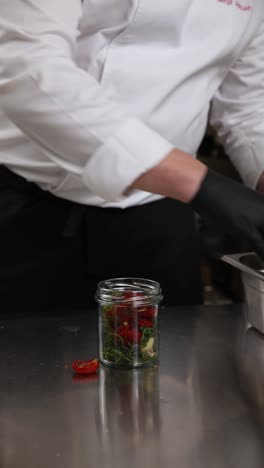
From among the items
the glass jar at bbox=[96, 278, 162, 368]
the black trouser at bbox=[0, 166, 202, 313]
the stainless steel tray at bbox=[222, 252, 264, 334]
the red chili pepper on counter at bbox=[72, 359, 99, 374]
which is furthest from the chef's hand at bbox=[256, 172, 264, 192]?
the red chili pepper on counter at bbox=[72, 359, 99, 374]

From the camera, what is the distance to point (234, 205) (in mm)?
1186

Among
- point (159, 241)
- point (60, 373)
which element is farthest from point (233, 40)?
point (60, 373)

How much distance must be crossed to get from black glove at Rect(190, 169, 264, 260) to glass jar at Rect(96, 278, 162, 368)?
0.16 metres

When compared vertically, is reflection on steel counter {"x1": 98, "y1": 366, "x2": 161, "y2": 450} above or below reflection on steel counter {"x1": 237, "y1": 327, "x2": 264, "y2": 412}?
above

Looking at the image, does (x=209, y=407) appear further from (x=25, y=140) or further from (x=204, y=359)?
(x=25, y=140)

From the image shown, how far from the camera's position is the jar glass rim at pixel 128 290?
115 centimetres

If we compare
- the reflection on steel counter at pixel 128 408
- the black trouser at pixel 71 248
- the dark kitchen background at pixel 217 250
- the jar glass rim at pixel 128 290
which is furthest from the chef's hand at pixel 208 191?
the dark kitchen background at pixel 217 250

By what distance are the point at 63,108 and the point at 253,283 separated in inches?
16.8

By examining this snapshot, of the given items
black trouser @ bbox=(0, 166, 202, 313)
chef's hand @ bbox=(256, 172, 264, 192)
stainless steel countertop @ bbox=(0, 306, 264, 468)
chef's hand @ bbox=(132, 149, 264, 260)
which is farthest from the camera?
chef's hand @ bbox=(256, 172, 264, 192)

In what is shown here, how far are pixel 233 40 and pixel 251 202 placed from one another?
48 cm

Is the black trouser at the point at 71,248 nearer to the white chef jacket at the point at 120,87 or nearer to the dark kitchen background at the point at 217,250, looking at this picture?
the white chef jacket at the point at 120,87

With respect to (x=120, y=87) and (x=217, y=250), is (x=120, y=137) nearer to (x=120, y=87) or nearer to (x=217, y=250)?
(x=120, y=87)

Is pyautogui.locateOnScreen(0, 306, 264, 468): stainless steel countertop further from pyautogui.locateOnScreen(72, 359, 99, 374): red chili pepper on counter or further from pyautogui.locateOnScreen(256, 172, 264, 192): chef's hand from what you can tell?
pyautogui.locateOnScreen(256, 172, 264, 192): chef's hand

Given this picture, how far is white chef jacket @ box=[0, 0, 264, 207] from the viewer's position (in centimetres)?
117
